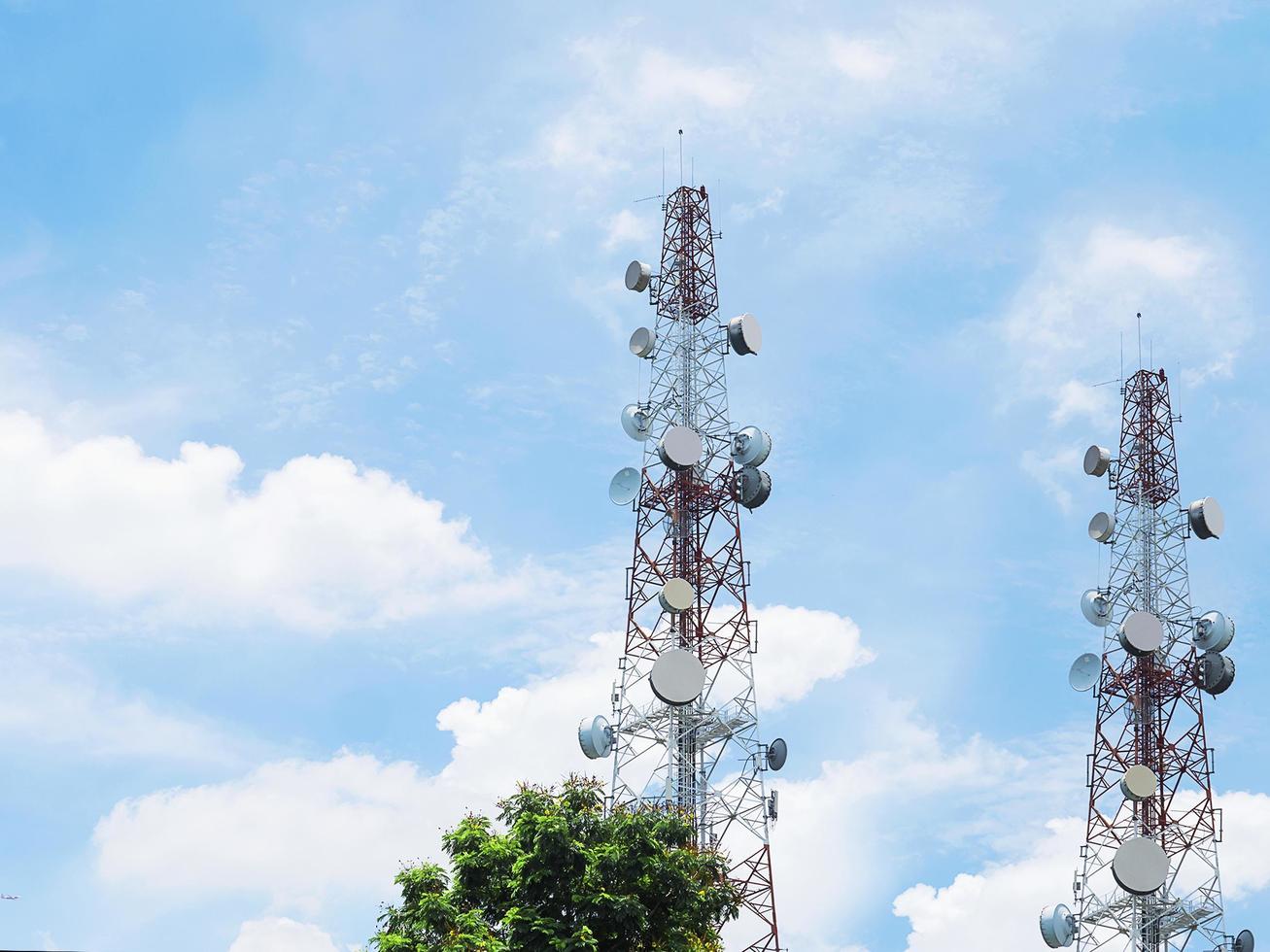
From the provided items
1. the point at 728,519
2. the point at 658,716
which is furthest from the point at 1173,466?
the point at 658,716

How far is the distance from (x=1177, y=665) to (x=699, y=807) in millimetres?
25061

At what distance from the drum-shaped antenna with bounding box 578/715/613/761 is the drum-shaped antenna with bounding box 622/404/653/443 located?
35.1ft

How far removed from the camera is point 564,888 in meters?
43.6

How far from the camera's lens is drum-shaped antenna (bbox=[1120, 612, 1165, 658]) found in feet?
239

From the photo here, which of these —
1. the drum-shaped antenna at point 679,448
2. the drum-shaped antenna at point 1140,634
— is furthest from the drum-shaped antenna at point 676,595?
the drum-shaped antenna at point 1140,634

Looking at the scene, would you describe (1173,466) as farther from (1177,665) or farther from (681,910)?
(681,910)

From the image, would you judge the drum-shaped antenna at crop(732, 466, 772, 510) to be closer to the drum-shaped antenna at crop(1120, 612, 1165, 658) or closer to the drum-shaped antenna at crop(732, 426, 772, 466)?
the drum-shaped antenna at crop(732, 426, 772, 466)

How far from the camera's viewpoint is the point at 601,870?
43.4 meters

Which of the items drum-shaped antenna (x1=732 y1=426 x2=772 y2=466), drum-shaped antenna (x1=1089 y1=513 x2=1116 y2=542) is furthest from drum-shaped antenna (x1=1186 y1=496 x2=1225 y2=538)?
drum-shaped antenna (x1=732 y1=426 x2=772 y2=466)

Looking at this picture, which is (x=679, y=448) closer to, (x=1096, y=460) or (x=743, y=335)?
(x=743, y=335)

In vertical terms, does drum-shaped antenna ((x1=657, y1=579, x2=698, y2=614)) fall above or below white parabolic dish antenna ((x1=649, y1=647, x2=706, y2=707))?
above

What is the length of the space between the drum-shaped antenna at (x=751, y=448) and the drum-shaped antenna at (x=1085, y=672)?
62.4 feet

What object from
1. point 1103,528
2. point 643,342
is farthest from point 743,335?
point 1103,528

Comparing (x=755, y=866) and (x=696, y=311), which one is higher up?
(x=696, y=311)
